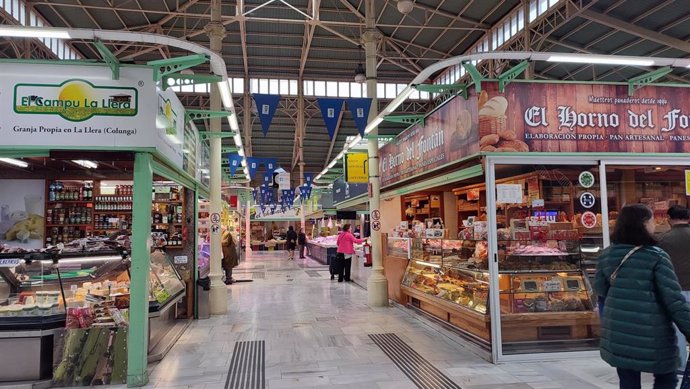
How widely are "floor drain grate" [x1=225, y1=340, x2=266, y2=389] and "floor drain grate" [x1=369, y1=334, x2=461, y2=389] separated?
146 cm

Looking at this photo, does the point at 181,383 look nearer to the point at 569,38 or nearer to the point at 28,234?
the point at 28,234

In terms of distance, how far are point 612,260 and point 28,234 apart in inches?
332

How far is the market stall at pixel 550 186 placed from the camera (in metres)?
5.24

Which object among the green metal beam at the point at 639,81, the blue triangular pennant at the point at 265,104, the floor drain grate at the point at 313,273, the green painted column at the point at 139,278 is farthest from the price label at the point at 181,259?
the floor drain grate at the point at 313,273

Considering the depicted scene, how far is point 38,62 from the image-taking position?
439 centimetres

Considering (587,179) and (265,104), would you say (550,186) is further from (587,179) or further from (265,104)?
(265,104)

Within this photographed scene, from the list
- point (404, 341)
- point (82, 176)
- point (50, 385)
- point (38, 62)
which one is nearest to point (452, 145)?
point (404, 341)

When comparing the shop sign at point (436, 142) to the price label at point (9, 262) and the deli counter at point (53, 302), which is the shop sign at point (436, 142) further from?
the price label at point (9, 262)

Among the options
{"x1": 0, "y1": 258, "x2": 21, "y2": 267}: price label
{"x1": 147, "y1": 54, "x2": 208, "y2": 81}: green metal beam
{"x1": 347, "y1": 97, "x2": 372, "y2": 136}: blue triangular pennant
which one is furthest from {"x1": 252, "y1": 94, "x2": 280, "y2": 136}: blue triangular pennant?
{"x1": 0, "y1": 258, "x2": 21, "y2": 267}: price label

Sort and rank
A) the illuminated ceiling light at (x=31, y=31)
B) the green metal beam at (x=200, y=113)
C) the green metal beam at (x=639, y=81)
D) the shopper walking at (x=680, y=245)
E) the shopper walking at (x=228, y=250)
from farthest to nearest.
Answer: the shopper walking at (x=228, y=250) < the green metal beam at (x=200, y=113) < the green metal beam at (x=639, y=81) < the shopper walking at (x=680, y=245) < the illuminated ceiling light at (x=31, y=31)

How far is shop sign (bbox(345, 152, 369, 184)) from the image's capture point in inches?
441

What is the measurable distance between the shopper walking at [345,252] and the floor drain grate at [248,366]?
642 cm

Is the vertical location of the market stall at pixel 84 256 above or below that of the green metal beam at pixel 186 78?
below


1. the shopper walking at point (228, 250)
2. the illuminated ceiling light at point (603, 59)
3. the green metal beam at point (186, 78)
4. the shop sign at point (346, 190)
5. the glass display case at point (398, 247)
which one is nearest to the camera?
the illuminated ceiling light at point (603, 59)
